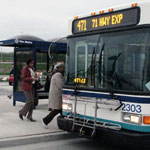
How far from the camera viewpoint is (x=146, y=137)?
223 inches

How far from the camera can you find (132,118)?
5.83 m

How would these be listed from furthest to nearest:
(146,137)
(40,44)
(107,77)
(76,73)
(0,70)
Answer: (0,70), (40,44), (76,73), (107,77), (146,137)

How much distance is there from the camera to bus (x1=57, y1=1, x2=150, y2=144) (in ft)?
18.9

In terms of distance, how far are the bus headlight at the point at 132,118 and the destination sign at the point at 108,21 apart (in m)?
1.70

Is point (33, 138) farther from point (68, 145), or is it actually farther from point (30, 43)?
point (30, 43)

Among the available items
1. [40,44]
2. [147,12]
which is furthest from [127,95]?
[40,44]

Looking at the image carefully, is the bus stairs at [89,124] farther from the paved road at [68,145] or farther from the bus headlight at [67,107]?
the paved road at [68,145]

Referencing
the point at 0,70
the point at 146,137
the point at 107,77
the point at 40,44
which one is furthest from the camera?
the point at 0,70

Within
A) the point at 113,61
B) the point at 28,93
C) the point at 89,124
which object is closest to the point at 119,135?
the point at 89,124

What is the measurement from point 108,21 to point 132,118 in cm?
207

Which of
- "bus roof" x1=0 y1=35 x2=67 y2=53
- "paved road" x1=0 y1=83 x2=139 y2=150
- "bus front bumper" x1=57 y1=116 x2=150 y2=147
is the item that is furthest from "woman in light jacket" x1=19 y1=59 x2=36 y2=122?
"bus front bumper" x1=57 y1=116 x2=150 y2=147

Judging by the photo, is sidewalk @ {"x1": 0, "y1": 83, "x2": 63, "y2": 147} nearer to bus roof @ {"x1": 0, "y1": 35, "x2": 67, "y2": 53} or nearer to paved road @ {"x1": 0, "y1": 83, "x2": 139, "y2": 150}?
paved road @ {"x1": 0, "y1": 83, "x2": 139, "y2": 150}

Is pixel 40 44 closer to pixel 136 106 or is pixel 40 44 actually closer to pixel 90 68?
pixel 90 68

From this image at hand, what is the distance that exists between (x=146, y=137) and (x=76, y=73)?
219 cm
